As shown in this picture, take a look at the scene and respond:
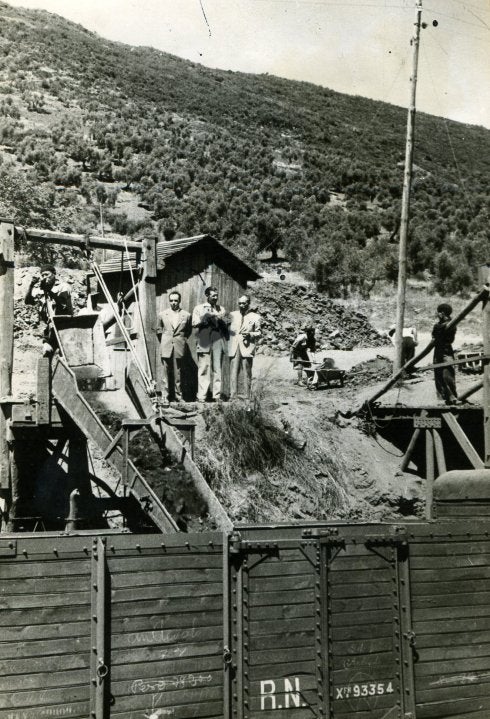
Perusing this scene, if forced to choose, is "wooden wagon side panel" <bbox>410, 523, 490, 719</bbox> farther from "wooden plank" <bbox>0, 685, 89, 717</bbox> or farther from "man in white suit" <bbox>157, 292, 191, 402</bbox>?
"man in white suit" <bbox>157, 292, 191, 402</bbox>

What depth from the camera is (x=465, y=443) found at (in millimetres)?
11844

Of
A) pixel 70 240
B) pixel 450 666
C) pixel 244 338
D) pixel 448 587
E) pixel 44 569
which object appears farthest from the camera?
pixel 244 338

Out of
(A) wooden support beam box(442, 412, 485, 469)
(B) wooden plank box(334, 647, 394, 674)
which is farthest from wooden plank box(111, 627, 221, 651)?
(A) wooden support beam box(442, 412, 485, 469)

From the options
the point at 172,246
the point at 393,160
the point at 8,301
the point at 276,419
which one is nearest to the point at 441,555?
the point at 8,301

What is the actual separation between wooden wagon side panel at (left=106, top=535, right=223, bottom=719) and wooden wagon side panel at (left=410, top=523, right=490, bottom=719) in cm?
191

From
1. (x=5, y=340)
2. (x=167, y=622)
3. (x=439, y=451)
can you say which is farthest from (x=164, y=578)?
(x=439, y=451)

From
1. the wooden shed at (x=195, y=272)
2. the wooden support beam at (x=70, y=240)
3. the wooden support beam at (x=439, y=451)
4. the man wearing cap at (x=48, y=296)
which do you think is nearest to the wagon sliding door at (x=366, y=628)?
the wooden support beam at (x=439, y=451)

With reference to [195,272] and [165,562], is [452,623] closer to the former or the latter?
[165,562]

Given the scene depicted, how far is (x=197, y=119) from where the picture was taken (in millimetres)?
45156

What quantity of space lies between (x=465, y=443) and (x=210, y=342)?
4.97 metres

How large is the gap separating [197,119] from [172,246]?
30.7 m

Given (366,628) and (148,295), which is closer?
(366,628)

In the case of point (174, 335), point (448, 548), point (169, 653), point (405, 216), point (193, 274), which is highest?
point (405, 216)

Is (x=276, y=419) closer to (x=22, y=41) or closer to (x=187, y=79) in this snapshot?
(x=22, y=41)
